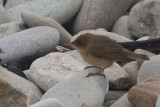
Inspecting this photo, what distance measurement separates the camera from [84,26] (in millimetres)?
8812

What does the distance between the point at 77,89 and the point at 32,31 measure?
267 cm

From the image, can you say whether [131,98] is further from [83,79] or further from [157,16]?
[157,16]

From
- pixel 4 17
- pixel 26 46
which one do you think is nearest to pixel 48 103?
pixel 26 46

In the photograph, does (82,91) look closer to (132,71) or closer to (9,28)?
(132,71)

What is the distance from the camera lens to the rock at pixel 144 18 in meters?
7.94

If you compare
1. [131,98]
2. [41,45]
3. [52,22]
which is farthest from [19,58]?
[131,98]

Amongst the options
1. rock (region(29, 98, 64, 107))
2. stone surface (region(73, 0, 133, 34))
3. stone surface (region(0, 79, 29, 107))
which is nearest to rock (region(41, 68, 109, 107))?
rock (region(29, 98, 64, 107))

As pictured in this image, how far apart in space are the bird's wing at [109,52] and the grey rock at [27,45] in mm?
2309

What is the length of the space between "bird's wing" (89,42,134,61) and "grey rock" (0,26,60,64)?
2309 millimetres

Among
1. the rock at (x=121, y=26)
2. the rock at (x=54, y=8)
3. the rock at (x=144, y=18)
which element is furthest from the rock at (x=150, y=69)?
the rock at (x=54, y=8)

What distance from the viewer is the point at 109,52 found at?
4633 millimetres

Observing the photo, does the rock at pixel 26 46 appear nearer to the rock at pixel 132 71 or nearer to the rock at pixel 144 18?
the rock at pixel 132 71

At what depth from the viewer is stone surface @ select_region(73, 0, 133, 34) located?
8727 millimetres

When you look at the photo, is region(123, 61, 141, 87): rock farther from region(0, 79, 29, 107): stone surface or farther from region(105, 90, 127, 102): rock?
region(0, 79, 29, 107): stone surface
